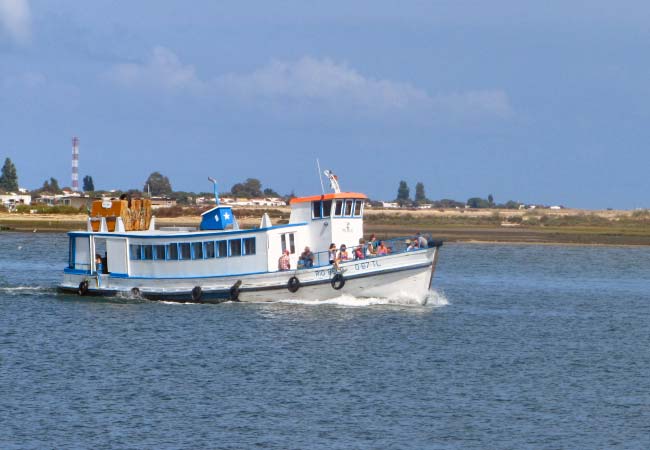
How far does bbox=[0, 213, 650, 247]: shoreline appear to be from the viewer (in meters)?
111

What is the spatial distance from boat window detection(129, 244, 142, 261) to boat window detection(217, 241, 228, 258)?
3.75 m

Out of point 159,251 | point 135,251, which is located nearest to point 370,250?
point 159,251

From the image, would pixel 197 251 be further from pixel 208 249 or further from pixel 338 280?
pixel 338 280

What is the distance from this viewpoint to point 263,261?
48125mm

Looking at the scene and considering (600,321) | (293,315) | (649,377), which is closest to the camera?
(649,377)

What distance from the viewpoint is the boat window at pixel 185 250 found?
49.2 meters

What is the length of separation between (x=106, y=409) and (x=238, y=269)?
19.0m

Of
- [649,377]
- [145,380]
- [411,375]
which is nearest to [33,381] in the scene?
[145,380]

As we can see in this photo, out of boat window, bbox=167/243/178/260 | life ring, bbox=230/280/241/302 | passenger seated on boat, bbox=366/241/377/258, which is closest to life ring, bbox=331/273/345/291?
passenger seated on boat, bbox=366/241/377/258

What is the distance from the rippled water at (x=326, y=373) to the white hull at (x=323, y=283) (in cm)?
54

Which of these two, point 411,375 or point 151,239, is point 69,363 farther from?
point 151,239

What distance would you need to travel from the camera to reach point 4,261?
75.6 metres

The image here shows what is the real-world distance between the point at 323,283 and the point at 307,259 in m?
1.23

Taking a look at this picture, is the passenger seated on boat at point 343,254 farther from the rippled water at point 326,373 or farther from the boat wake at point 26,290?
the boat wake at point 26,290
